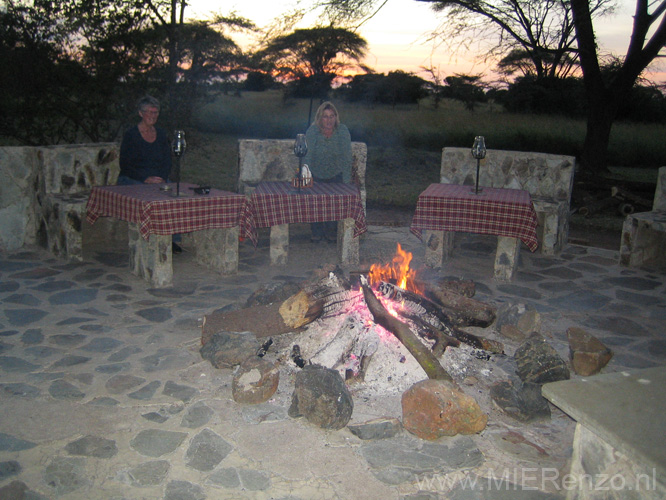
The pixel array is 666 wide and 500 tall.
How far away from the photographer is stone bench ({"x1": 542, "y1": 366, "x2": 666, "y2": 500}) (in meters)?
1.83

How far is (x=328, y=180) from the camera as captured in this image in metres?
6.15

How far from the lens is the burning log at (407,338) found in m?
3.31

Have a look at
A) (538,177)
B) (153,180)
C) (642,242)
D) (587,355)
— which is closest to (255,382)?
(587,355)

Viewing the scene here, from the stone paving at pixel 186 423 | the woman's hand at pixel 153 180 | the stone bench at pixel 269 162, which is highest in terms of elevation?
the stone bench at pixel 269 162

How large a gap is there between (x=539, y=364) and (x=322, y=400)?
1.37m

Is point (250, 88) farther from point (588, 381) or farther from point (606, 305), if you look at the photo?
point (588, 381)

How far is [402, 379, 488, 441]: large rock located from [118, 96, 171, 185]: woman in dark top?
3.69m

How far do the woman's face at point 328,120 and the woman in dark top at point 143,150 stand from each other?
5.41ft

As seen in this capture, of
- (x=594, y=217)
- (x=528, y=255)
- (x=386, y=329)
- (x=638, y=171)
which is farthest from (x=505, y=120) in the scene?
(x=386, y=329)

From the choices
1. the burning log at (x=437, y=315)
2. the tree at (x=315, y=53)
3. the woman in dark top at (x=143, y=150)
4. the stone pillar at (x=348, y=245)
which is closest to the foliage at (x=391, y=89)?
the tree at (x=315, y=53)

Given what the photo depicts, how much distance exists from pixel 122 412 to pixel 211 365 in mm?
658

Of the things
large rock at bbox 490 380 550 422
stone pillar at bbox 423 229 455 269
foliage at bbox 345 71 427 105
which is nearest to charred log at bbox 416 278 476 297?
stone pillar at bbox 423 229 455 269

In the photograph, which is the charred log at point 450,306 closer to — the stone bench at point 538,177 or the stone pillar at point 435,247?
the stone pillar at point 435,247

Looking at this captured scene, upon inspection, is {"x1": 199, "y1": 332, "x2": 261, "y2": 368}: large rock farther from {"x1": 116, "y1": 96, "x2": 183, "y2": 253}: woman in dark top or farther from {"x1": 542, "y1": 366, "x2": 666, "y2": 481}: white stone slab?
{"x1": 116, "y1": 96, "x2": 183, "y2": 253}: woman in dark top
